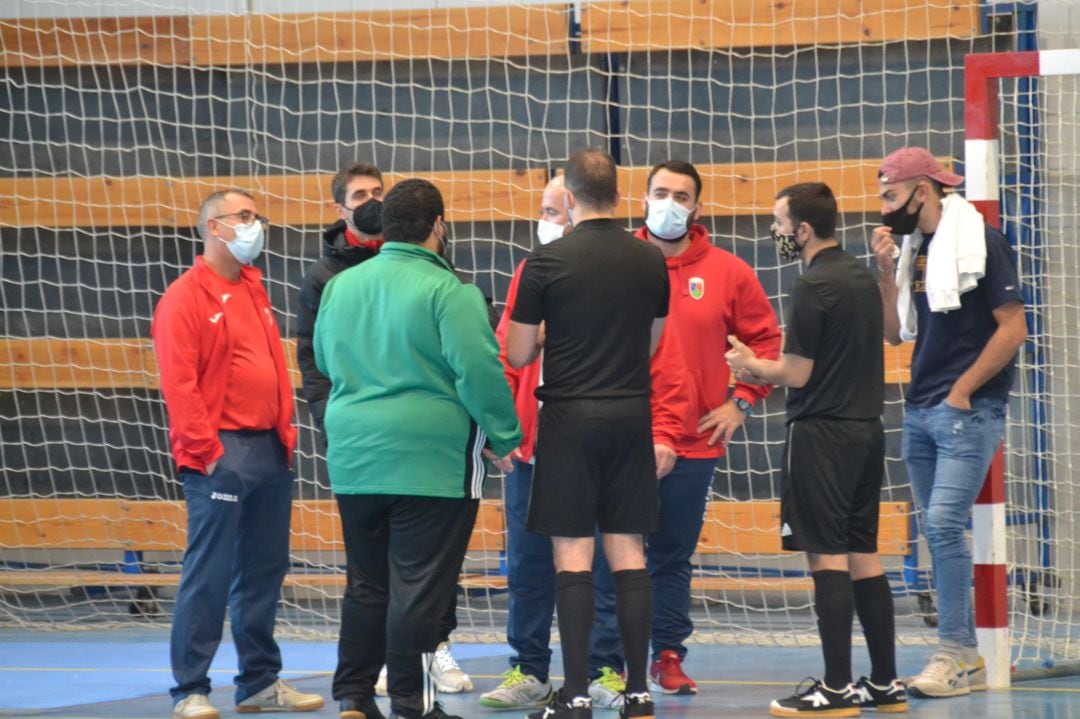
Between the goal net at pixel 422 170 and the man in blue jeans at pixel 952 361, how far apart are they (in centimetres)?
159

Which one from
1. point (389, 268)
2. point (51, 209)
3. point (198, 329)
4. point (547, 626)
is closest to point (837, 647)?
point (547, 626)

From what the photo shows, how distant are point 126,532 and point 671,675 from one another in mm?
3565

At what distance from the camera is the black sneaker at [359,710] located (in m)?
4.61

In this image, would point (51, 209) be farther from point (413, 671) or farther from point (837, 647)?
point (837, 647)

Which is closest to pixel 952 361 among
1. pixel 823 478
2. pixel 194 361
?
pixel 823 478

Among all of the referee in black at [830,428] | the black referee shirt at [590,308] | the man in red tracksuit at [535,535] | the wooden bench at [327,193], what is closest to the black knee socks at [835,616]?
the referee in black at [830,428]

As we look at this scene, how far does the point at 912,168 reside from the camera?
17.2 feet

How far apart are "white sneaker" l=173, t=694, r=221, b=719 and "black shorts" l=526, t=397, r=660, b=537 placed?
4.28 ft

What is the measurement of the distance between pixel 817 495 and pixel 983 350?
86cm

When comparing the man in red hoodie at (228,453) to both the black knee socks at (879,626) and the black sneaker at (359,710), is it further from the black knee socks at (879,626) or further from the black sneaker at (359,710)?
the black knee socks at (879,626)

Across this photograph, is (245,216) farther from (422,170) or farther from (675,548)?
(422,170)

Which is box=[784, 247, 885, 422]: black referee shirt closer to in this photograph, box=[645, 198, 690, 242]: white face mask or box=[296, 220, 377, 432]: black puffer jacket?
box=[645, 198, 690, 242]: white face mask

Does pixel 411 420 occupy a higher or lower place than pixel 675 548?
higher

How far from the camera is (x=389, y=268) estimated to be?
14.4ft
